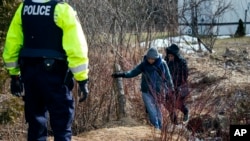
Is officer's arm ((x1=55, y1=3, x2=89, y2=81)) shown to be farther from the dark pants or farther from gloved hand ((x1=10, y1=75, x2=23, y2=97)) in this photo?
gloved hand ((x1=10, y1=75, x2=23, y2=97))

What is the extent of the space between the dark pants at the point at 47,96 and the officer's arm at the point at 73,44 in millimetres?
241

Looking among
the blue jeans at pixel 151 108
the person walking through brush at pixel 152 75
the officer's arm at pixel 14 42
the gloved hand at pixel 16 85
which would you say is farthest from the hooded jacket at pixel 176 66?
the officer's arm at pixel 14 42

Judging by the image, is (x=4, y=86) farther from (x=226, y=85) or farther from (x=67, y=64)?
(x=226, y=85)

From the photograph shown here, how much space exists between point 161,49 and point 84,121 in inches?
179

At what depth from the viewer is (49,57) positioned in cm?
502

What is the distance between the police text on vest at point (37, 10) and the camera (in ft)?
16.5

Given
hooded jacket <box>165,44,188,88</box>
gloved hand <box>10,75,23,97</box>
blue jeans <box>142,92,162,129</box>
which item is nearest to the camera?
gloved hand <box>10,75,23,97</box>

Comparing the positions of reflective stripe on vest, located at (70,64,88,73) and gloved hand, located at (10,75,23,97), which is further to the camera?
gloved hand, located at (10,75,23,97)

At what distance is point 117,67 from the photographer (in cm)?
845

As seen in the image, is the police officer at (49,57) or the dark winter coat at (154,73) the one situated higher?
the police officer at (49,57)

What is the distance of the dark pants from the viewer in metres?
5.05

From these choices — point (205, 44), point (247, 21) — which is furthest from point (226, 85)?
point (247, 21)

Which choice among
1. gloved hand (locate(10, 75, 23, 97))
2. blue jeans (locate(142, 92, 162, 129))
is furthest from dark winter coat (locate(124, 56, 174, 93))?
gloved hand (locate(10, 75, 23, 97))

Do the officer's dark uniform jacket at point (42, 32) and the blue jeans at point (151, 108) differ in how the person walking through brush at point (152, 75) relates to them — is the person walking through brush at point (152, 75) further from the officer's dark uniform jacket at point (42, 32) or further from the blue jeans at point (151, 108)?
the officer's dark uniform jacket at point (42, 32)
